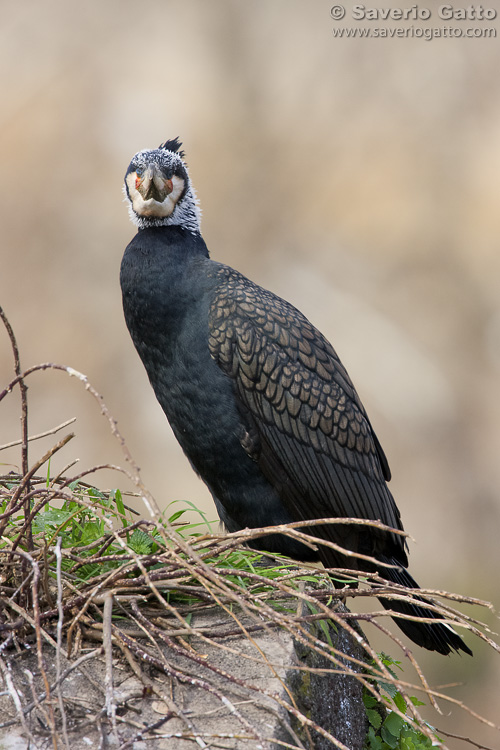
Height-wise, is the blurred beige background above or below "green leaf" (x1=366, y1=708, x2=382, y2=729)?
above

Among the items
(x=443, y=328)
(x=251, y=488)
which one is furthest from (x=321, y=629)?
(x=443, y=328)

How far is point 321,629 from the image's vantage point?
8.34 ft

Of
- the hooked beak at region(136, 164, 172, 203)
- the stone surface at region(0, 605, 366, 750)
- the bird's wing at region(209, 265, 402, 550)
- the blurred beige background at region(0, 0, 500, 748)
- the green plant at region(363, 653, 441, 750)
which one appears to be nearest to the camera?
the stone surface at region(0, 605, 366, 750)

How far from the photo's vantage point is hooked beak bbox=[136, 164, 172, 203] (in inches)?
135

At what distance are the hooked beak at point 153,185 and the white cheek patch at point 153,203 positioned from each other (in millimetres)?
18

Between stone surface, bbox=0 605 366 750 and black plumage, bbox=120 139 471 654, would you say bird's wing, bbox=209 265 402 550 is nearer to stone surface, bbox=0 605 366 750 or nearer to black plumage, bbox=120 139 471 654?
black plumage, bbox=120 139 471 654

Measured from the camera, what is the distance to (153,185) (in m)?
3.43

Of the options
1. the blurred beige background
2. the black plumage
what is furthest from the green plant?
the blurred beige background

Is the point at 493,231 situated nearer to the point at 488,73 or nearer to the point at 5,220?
the point at 488,73

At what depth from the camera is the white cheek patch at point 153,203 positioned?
3.44m

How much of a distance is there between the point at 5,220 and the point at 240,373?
580 cm

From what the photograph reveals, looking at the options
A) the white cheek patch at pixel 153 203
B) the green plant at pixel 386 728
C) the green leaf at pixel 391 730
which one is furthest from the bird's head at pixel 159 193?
the green leaf at pixel 391 730

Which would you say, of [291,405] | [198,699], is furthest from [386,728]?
[291,405]

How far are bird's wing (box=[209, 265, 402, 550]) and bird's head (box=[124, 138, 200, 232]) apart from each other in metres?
0.34
